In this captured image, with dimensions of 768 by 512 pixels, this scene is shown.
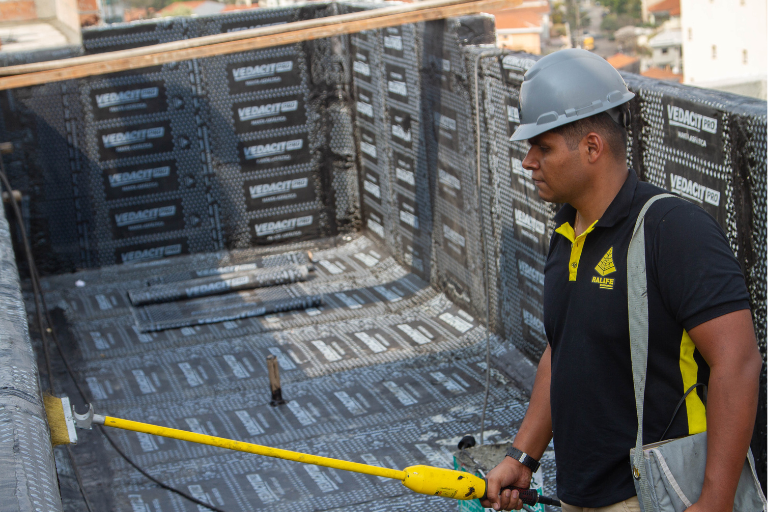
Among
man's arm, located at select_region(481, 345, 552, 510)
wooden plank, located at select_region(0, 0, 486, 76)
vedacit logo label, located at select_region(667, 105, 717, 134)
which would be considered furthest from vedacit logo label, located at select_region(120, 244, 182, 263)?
man's arm, located at select_region(481, 345, 552, 510)

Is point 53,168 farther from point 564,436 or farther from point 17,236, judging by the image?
point 564,436

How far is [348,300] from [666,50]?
78501mm

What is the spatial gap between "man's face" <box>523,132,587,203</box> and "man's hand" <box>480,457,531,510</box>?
3.16 ft

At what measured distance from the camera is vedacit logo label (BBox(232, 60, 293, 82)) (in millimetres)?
9453

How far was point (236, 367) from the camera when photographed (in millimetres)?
6918

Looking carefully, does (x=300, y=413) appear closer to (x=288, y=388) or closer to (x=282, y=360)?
(x=288, y=388)

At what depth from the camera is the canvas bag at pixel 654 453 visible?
2062 millimetres

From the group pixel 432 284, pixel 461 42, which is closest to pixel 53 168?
pixel 432 284

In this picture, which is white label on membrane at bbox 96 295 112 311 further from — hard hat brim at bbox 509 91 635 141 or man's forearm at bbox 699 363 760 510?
man's forearm at bbox 699 363 760 510

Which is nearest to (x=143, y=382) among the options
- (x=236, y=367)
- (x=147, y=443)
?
(x=236, y=367)

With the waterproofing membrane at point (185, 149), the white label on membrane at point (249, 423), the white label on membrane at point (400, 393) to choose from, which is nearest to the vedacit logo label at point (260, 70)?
the waterproofing membrane at point (185, 149)

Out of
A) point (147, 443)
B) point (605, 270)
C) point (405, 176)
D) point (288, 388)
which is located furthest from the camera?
point (405, 176)

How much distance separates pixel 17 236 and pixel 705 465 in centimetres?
849

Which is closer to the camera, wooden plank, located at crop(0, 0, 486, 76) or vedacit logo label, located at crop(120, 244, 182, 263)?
wooden plank, located at crop(0, 0, 486, 76)
